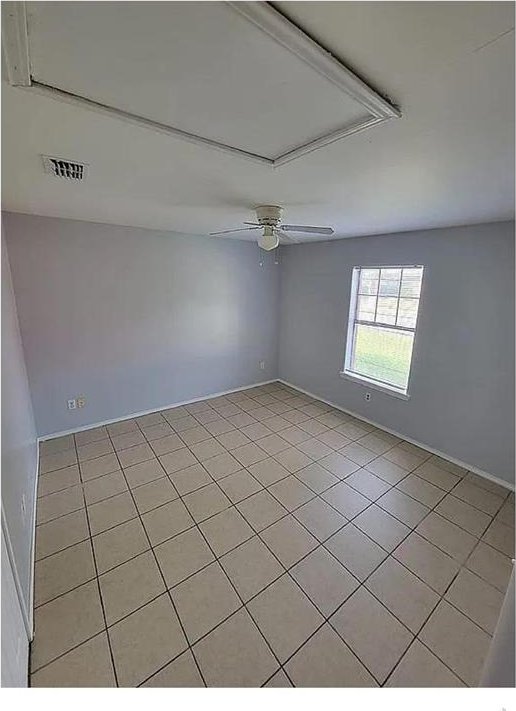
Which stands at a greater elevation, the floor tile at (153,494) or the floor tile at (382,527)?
the floor tile at (153,494)

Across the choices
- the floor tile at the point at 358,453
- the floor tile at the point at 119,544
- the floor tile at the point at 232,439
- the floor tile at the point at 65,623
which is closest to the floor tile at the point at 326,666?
the floor tile at the point at 65,623

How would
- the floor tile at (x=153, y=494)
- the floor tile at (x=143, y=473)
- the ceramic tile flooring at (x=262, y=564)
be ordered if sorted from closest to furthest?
the ceramic tile flooring at (x=262, y=564)
the floor tile at (x=153, y=494)
the floor tile at (x=143, y=473)

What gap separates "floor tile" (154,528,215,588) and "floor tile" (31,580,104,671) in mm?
381

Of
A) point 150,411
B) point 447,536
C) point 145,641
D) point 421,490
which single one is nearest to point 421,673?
point 447,536

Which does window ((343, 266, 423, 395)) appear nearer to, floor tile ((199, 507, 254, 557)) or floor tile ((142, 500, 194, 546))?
floor tile ((199, 507, 254, 557))

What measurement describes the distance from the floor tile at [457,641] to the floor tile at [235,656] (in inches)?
33.1

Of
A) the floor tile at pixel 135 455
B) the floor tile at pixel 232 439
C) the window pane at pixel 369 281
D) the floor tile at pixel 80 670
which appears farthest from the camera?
the window pane at pixel 369 281

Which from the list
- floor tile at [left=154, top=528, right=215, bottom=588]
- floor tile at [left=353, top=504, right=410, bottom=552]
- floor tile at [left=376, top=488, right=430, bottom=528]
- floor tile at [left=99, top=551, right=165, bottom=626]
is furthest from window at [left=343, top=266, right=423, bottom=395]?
floor tile at [left=99, top=551, right=165, bottom=626]

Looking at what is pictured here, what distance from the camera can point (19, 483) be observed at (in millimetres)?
1850

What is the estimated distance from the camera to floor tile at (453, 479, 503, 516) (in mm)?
2456

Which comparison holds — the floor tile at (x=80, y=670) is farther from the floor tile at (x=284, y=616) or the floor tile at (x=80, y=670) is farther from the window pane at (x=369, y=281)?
the window pane at (x=369, y=281)

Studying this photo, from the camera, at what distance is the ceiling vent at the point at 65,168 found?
1.50 metres

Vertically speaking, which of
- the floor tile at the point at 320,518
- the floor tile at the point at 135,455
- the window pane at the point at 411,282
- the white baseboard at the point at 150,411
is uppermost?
the window pane at the point at 411,282

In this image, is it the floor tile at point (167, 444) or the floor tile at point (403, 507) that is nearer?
the floor tile at point (403, 507)
